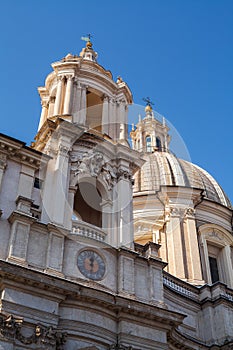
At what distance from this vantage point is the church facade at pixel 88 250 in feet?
51.1

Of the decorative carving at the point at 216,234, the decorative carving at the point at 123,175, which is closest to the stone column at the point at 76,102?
the decorative carving at the point at 123,175

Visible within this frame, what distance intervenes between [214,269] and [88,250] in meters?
13.6

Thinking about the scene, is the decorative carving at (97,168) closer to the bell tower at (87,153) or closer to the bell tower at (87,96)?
the bell tower at (87,153)

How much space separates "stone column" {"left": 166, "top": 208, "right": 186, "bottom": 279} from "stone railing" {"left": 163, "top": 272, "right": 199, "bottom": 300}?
421cm

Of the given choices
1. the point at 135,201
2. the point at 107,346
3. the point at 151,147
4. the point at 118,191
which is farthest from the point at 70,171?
the point at 151,147

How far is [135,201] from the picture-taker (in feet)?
103

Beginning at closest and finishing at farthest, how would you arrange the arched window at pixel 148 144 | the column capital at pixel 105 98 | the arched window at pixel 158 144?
1. the column capital at pixel 105 98
2. the arched window at pixel 148 144
3. the arched window at pixel 158 144

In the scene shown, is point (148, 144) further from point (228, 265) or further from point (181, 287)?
point (181, 287)

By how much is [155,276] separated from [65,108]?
27.1ft

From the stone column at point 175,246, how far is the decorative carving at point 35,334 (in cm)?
1292

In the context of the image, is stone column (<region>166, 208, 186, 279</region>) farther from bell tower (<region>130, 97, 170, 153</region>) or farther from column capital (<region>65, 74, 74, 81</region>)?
bell tower (<region>130, 97, 170, 153</region>)

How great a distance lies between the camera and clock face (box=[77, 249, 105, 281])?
57.2ft

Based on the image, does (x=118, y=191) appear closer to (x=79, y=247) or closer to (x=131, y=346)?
(x=79, y=247)

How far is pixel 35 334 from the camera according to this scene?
14719 millimetres
